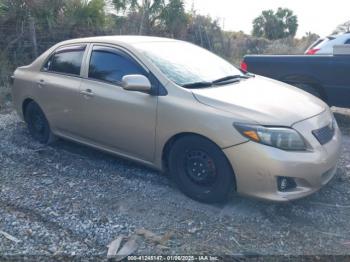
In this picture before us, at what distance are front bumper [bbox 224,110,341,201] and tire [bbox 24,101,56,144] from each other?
9.90 ft

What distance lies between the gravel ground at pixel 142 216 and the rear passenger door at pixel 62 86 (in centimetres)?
61

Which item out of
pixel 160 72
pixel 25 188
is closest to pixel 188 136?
pixel 160 72

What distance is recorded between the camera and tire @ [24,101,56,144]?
5539 millimetres

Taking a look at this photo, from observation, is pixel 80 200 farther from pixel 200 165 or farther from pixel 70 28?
pixel 70 28

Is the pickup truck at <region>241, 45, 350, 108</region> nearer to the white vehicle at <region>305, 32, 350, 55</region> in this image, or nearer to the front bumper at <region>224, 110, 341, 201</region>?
the white vehicle at <region>305, 32, 350, 55</region>

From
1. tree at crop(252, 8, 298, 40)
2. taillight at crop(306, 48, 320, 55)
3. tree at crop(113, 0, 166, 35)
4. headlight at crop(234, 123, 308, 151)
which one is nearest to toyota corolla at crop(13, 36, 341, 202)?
headlight at crop(234, 123, 308, 151)

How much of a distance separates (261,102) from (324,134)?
2.34 feet

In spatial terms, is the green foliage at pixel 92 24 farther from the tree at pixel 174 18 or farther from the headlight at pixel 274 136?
the headlight at pixel 274 136

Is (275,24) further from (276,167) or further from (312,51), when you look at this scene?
(276,167)

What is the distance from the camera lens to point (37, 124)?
5711mm

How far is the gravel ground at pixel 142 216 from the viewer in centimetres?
324

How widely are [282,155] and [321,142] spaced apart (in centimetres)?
54

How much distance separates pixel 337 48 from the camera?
6621 millimetres

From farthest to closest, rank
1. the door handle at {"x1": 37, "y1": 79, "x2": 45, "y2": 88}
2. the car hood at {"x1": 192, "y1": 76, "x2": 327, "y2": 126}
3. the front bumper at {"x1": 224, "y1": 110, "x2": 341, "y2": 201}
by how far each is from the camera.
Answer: the door handle at {"x1": 37, "y1": 79, "x2": 45, "y2": 88} < the car hood at {"x1": 192, "y1": 76, "x2": 327, "y2": 126} < the front bumper at {"x1": 224, "y1": 110, "x2": 341, "y2": 201}
